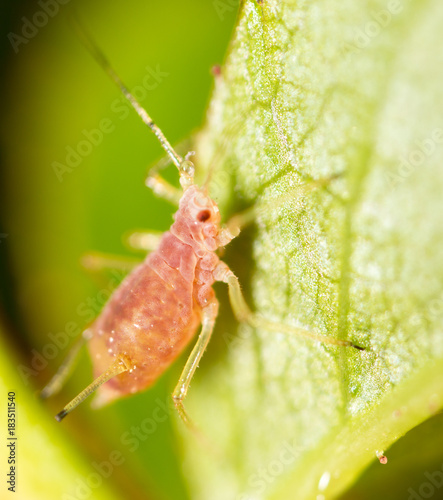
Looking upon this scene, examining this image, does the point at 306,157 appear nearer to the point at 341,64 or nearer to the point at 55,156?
the point at 341,64

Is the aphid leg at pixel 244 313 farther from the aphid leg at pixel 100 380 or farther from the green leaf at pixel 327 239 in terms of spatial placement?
the aphid leg at pixel 100 380

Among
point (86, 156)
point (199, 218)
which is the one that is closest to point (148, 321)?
point (199, 218)

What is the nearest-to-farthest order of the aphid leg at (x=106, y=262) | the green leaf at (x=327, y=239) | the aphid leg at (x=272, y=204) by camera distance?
the green leaf at (x=327, y=239), the aphid leg at (x=272, y=204), the aphid leg at (x=106, y=262)

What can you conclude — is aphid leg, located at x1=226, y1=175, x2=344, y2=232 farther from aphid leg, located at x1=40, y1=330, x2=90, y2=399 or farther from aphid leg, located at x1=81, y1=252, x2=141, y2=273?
aphid leg, located at x1=40, y1=330, x2=90, y2=399

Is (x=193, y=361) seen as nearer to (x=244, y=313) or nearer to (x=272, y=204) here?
(x=244, y=313)

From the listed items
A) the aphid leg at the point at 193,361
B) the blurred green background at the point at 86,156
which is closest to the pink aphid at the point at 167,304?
the aphid leg at the point at 193,361

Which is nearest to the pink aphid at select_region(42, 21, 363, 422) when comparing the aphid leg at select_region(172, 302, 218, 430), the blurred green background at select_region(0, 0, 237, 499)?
the aphid leg at select_region(172, 302, 218, 430)
